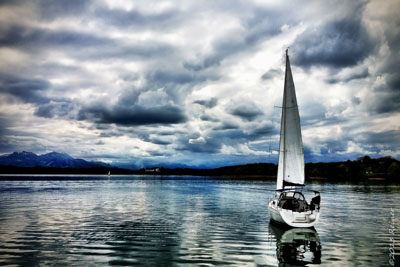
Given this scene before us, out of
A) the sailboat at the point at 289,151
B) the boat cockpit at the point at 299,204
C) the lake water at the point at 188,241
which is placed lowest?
the lake water at the point at 188,241

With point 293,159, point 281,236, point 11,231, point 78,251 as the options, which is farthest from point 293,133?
point 11,231

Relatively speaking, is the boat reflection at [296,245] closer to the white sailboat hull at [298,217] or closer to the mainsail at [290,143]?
the white sailboat hull at [298,217]

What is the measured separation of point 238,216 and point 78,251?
2584 centimetres

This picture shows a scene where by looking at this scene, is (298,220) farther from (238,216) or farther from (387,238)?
(238,216)

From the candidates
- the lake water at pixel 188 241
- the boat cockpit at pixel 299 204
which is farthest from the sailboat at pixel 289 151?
the lake water at pixel 188 241

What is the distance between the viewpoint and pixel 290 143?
3822 centimetres

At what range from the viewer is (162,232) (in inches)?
1255

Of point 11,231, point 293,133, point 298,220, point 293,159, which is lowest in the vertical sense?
point 11,231

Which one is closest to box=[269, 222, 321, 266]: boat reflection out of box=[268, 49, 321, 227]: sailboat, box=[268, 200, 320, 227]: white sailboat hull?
box=[268, 200, 320, 227]: white sailboat hull

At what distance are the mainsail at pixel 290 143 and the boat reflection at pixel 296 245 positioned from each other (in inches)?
249

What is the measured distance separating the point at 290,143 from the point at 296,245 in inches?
570

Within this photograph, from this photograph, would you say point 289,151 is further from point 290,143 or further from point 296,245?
point 296,245

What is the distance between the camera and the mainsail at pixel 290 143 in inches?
1485

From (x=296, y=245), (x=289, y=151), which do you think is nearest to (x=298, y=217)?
(x=296, y=245)
